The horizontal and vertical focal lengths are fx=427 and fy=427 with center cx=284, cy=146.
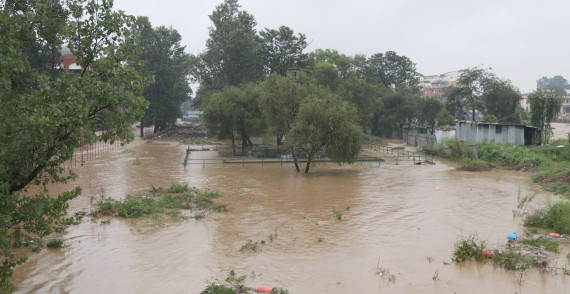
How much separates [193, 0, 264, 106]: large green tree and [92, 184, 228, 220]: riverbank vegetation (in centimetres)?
4121

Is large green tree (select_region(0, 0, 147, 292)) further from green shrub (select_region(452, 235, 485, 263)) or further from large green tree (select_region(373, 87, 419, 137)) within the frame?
large green tree (select_region(373, 87, 419, 137))

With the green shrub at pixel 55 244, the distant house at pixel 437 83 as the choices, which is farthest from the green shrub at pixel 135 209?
the distant house at pixel 437 83

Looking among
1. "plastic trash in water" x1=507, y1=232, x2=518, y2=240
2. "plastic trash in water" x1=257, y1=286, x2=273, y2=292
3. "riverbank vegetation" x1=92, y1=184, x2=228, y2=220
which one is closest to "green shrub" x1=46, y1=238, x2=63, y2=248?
"riverbank vegetation" x1=92, y1=184, x2=228, y2=220

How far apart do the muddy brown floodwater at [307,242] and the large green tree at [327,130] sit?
290 centimetres

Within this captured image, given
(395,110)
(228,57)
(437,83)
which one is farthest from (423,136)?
(437,83)

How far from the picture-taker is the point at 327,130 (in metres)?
29.2

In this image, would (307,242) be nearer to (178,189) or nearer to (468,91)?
(178,189)

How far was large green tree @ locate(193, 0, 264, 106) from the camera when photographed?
2404 inches

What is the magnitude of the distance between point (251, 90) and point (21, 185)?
120 feet

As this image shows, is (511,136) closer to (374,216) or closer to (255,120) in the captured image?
(255,120)

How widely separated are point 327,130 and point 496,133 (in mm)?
19119

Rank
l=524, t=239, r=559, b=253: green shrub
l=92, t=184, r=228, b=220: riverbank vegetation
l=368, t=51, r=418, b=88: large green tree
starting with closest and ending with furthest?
1. l=524, t=239, r=559, b=253: green shrub
2. l=92, t=184, r=228, b=220: riverbank vegetation
3. l=368, t=51, r=418, b=88: large green tree

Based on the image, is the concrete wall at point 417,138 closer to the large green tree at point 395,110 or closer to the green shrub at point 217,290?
the large green tree at point 395,110

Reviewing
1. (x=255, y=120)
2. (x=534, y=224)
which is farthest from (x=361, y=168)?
(x=534, y=224)
